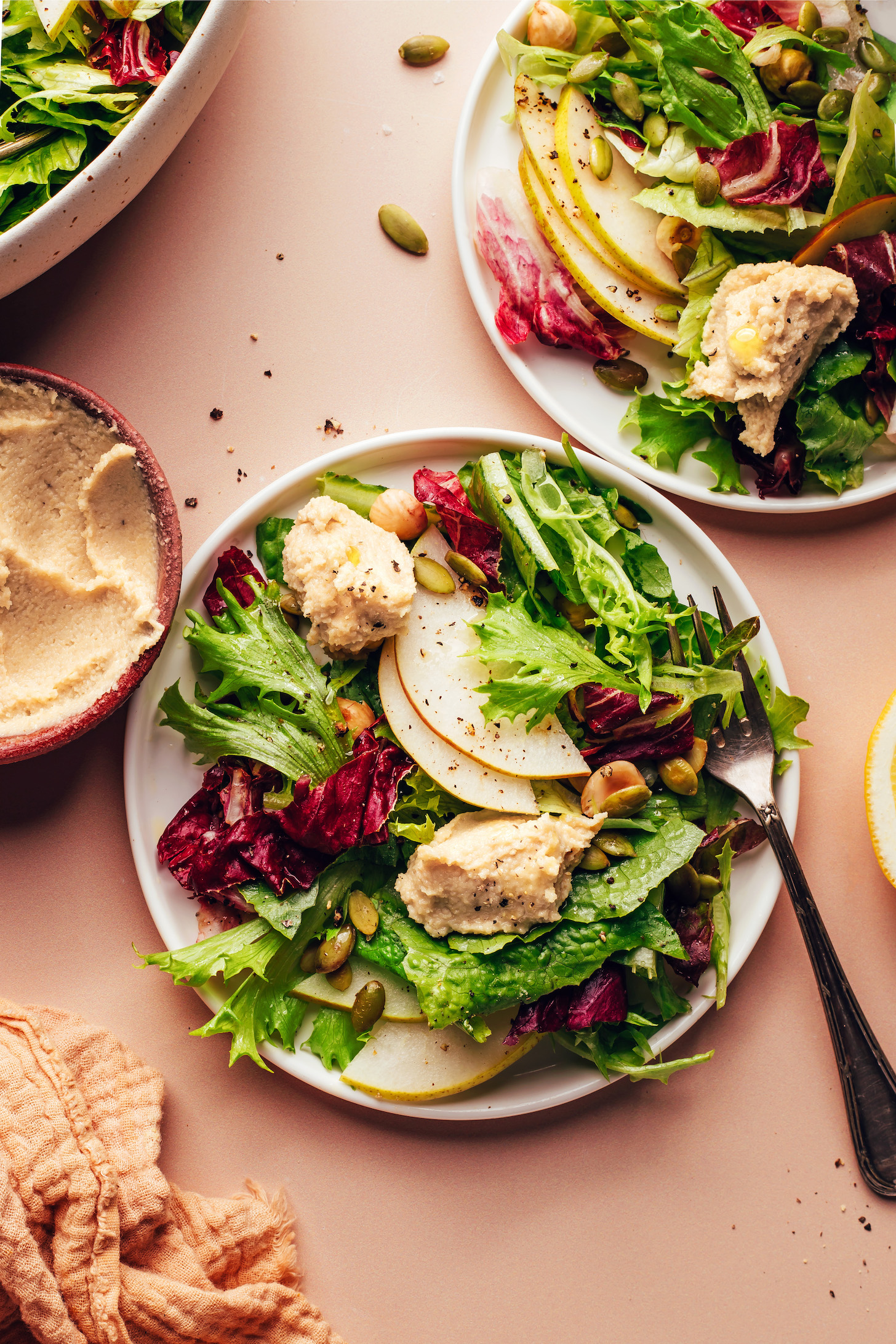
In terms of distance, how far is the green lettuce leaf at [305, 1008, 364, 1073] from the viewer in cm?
190

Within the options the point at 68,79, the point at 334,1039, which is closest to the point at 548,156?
the point at 68,79

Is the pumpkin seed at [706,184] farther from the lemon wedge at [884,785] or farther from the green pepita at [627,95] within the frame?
the lemon wedge at [884,785]


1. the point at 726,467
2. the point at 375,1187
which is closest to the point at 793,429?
the point at 726,467

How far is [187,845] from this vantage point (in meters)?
1.90

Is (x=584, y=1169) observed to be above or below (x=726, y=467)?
below

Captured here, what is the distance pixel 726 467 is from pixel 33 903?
6.63 feet

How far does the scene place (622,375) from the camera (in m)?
2.01

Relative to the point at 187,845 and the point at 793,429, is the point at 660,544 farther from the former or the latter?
the point at 187,845

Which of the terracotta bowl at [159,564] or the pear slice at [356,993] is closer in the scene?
the terracotta bowl at [159,564]

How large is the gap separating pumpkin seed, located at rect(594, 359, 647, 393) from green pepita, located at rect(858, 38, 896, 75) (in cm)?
83

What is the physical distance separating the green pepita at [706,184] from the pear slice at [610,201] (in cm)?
11

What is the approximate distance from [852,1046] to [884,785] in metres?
0.67

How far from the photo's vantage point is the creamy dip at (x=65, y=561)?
1.72m

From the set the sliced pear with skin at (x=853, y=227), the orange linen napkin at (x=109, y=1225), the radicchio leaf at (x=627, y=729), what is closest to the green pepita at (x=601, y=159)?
the sliced pear with skin at (x=853, y=227)
